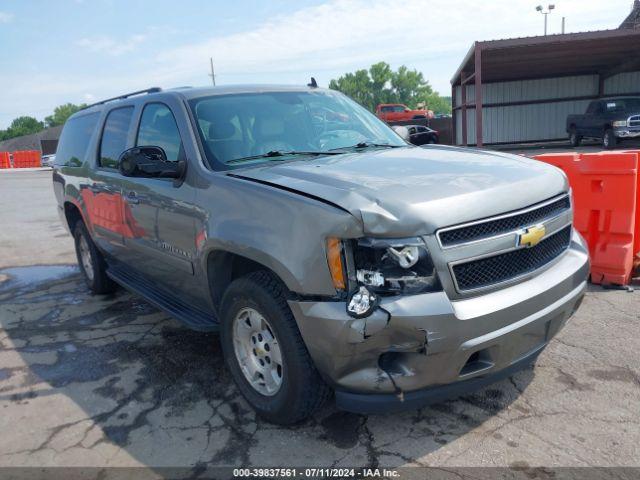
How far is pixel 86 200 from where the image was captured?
5305 millimetres

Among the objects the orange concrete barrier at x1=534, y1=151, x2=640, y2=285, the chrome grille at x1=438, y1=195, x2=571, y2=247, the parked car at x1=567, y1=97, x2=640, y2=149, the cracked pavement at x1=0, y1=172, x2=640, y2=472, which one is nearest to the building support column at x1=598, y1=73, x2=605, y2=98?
the parked car at x1=567, y1=97, x2=640, y2=149

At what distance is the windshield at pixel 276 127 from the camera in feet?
11.3

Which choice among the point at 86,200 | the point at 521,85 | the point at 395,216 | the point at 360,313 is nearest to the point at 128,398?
the point at 360,313

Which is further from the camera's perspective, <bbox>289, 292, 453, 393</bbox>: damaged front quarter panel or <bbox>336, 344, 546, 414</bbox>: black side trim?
<bbox>336, 344, 546, 414</bbox>: black side trim

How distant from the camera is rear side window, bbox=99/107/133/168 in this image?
4.53 meters

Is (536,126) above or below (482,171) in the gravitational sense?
below

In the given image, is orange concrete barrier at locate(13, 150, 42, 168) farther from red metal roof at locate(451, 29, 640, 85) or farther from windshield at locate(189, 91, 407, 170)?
windshield at locate(189, 91, 407, 170)

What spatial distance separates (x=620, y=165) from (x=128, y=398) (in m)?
4.54

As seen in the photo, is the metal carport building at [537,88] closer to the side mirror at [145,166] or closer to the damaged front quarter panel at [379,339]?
the side mirror at [145,166]

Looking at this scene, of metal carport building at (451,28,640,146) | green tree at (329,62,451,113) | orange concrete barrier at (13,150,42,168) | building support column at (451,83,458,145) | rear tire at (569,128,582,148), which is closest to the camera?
metal carport building at (451,28,640,146)

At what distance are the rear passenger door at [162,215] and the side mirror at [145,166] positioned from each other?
0.30 ft

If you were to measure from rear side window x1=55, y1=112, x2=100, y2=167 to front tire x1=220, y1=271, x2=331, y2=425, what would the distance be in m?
3.23

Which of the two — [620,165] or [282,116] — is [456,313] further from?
[620,165]

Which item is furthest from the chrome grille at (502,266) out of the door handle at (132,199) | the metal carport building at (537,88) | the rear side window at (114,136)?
the metal carport building at (537,88)
